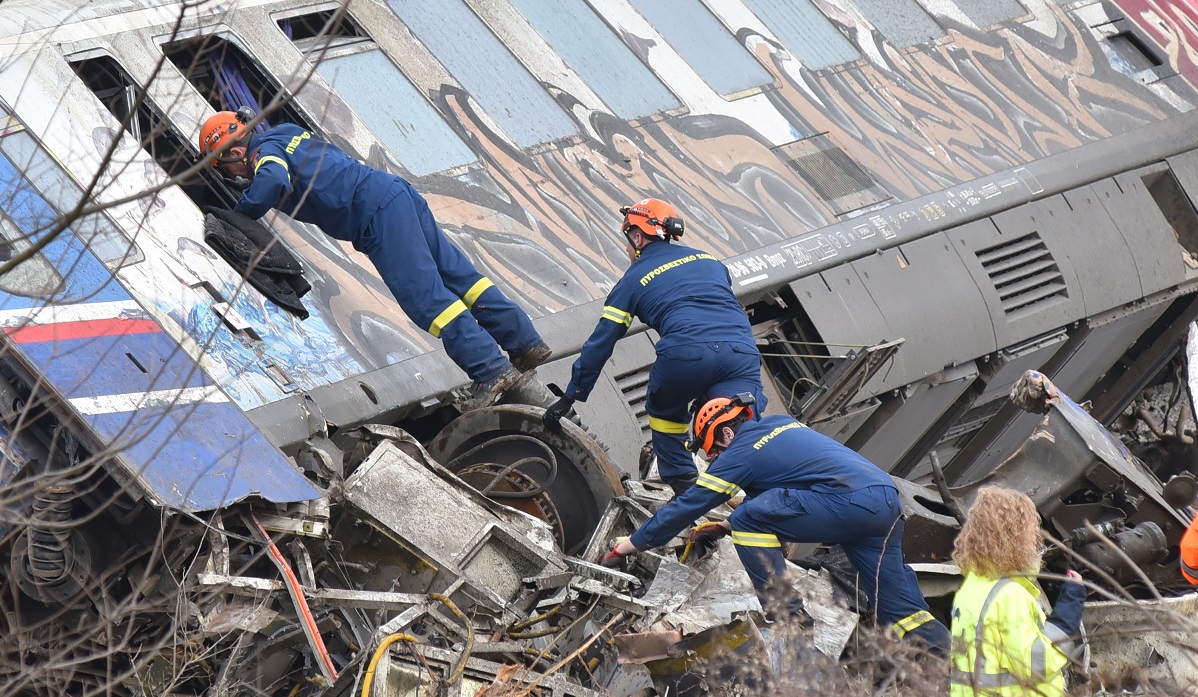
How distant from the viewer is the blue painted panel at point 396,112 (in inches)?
407

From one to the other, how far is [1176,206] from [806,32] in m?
3.16

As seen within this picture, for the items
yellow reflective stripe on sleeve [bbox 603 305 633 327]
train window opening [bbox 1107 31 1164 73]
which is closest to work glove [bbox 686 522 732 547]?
yellow reflective stripe on sleeve [bbox 603 305 633 327]

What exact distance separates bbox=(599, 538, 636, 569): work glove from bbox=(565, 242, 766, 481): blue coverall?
3.16 ft

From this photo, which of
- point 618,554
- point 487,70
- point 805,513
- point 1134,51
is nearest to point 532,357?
point 618,554

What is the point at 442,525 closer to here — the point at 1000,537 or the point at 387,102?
the point at 1000,537

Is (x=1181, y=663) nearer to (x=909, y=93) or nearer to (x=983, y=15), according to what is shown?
(x=909, y=93)

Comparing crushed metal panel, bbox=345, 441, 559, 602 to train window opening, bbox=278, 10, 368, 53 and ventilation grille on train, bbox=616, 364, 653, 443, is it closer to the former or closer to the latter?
ventilation grille on train, bbox=616, 364, 653, 443

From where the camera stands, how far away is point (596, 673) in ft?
23.2

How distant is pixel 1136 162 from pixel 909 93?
1831 mm

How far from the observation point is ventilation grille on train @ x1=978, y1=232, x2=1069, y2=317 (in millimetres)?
11352

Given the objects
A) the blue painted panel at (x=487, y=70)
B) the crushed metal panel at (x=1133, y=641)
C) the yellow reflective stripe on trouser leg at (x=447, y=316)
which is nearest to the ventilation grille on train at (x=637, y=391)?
the yellow reflective stripe on trouser leg at (x=447, y=316)

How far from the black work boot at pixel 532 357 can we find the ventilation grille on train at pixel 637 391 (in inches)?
30.7

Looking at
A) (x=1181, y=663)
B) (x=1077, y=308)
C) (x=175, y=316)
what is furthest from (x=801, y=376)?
(x=175, y=316)

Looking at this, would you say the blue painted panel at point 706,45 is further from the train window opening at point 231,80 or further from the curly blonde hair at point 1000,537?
the curly blonde hair at point 1000,537
